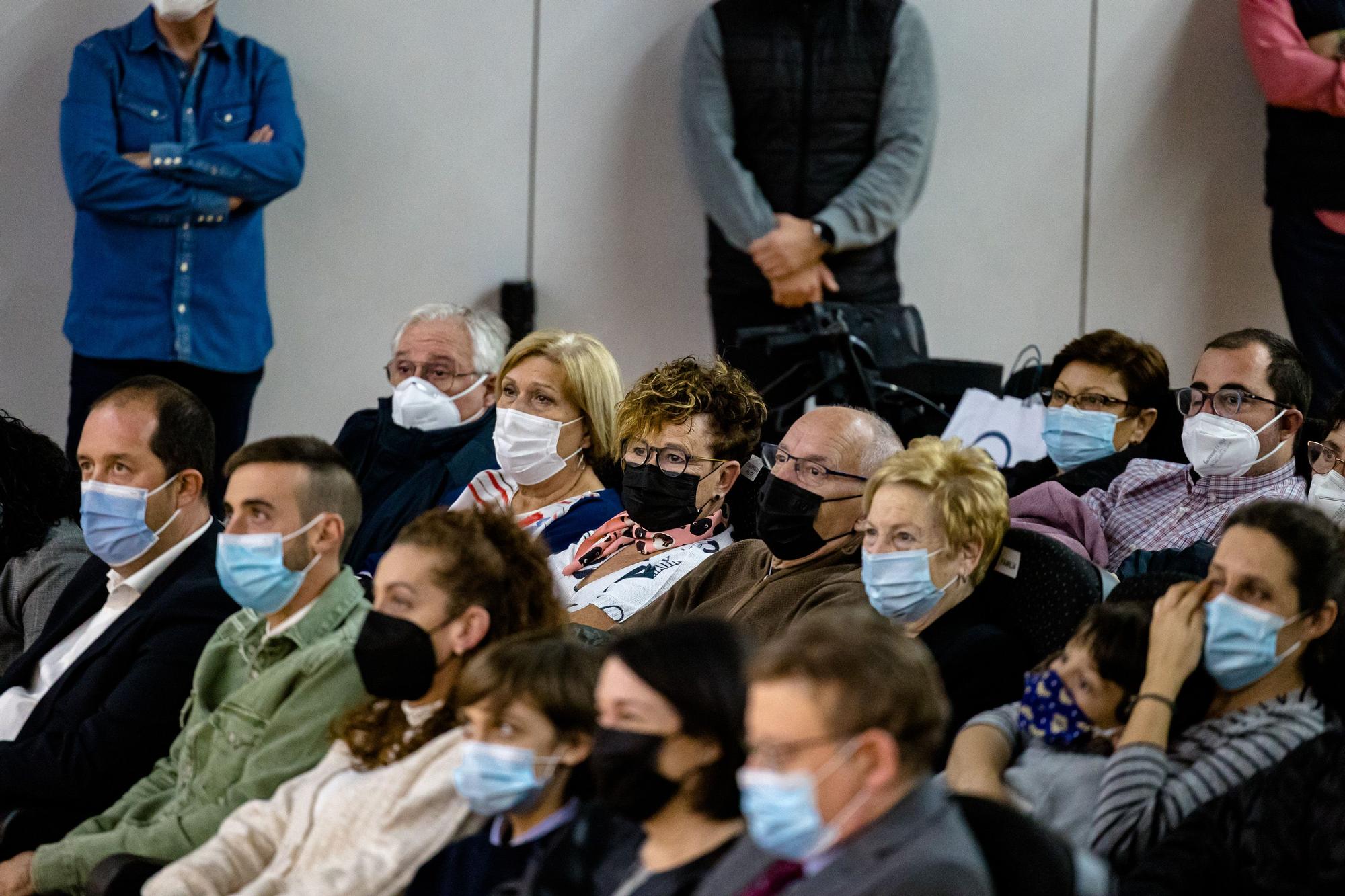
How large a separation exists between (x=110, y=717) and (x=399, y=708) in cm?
64

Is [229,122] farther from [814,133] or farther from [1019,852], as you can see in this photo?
[1019,852]

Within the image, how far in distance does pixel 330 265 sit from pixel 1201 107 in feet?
10.1

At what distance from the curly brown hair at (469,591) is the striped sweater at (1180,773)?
29.9 inches

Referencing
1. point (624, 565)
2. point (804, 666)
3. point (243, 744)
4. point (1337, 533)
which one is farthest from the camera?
point (624, 565)

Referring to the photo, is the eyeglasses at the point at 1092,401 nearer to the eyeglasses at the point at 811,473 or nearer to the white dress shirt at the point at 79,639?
the eyeglasses at the point at 811,473

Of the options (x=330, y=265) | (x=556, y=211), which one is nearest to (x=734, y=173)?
(x=556, y=211)

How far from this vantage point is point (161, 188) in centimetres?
476

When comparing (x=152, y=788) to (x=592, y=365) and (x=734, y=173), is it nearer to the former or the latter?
(x=592, y=365)

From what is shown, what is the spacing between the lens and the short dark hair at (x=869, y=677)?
1.60 metres

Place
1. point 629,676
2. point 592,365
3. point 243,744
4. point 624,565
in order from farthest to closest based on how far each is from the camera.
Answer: point 592,365 → point 624,565 → point 243,744 → point 629,676

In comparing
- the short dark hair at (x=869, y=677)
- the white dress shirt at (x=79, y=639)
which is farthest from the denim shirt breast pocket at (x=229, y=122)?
the short dark hair at (x=869, y=677)

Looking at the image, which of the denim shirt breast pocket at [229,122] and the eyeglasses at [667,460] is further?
the denim shirt breast pocket at [229,122]

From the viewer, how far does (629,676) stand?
70.6 inches

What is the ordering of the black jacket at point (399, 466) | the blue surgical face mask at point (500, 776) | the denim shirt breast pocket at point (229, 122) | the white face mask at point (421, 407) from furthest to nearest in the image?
the denim shirt breast pocket at point (229, 122)
the white face mask at point (421, 407)
the black jacket at point (399, 466)
the blue surgical face mask at point (500, 776)
